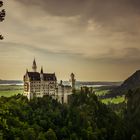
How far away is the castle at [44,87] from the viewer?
16362cm

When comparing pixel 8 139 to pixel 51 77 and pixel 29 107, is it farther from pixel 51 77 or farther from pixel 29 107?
pixel 51 77

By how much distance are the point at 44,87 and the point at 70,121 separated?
34.4m

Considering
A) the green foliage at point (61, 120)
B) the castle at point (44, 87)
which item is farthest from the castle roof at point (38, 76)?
the green foliage at point (61, 120)

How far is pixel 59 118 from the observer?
136875 millimetres

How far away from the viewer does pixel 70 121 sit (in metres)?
138

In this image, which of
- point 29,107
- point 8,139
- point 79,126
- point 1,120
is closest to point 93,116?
point 79,126

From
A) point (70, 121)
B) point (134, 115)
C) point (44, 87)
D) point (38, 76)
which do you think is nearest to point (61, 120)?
point (70, 121)

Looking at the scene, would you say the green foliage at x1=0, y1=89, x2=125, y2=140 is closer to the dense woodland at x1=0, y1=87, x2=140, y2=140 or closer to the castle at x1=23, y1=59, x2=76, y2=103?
the dense woodland at x1=0, y1=87, x2=140, y2=140

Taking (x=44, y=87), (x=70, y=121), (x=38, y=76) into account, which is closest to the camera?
A: (x=70, y=121)

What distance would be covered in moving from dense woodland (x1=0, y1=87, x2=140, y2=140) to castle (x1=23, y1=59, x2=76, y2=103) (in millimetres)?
6748

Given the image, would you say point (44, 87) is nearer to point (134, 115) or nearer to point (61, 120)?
point (61, 120)

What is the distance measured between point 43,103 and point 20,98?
1095 centimetres

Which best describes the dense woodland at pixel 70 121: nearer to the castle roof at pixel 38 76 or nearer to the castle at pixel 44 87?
the castle at pixel 44 87

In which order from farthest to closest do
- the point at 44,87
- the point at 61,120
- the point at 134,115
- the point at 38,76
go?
the point at 38,76, the point at 44,87, the point at 134,115, the point at 61,120
